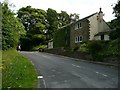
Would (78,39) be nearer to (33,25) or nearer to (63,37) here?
(63,37)

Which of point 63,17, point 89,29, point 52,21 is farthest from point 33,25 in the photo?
point 89,29

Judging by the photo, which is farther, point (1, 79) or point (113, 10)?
point (113, 10)

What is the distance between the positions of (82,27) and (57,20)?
39.3 m

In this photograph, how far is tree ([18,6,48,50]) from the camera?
267 feet

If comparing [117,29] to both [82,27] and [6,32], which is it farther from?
[82,27]

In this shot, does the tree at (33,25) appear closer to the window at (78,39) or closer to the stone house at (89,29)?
the stone house at (89,29)

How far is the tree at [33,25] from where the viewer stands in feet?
267

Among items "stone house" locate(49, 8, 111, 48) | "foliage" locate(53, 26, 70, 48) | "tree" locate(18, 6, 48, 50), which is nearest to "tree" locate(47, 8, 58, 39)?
"tree" locate(18, 6, 48, 50)

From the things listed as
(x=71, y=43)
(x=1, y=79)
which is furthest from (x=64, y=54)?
(x=1, y=79)

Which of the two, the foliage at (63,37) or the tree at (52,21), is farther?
the tree at (52,21)

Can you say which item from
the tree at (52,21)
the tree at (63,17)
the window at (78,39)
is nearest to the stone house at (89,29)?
the window at (78,39)

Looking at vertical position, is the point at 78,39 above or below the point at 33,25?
below

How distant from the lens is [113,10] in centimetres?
3186

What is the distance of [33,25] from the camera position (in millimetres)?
84812
